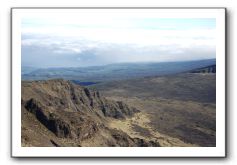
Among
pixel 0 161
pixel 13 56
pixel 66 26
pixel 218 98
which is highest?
pixel 66 26

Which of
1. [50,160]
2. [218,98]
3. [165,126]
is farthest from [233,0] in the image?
[165,126]

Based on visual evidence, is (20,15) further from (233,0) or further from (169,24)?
(233,0)

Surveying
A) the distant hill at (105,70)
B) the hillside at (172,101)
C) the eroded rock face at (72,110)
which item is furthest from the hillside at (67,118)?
the hillside at (172,101)

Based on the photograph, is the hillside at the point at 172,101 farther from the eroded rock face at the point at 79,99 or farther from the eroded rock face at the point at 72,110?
the eroded rock face at the point at 72,110

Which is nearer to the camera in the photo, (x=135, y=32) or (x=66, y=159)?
(x=66, y=159)

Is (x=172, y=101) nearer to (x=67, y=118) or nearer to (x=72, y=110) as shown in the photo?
(x=72, y=110)

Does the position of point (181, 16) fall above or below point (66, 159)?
above

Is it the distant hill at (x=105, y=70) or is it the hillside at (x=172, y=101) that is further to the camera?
the hillside at (x=172, y=101)

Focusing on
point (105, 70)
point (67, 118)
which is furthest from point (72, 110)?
point (105, 70)
